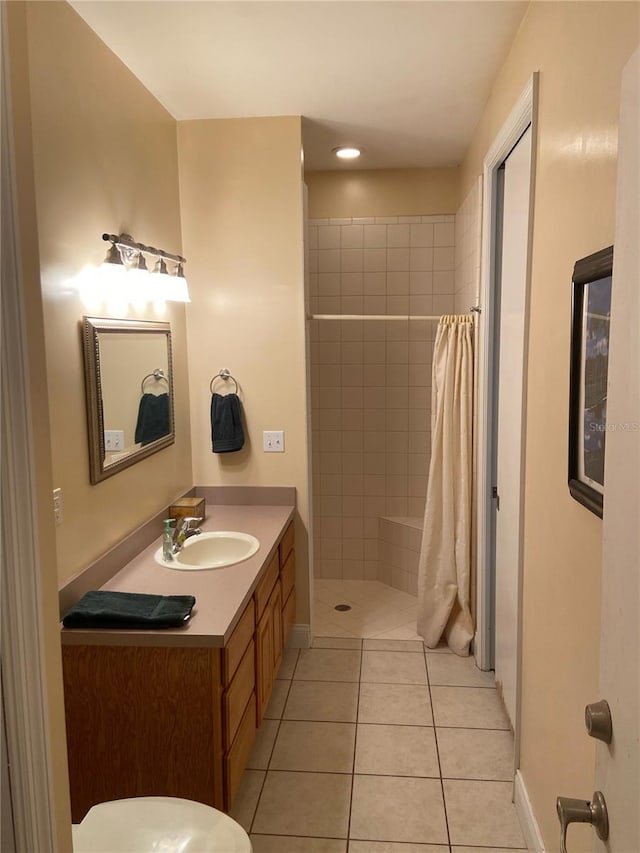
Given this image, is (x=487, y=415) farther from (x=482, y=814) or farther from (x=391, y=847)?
(x=391, y=847)

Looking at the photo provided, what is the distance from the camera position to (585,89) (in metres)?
1.51

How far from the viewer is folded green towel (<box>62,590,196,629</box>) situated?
1934 millimetres

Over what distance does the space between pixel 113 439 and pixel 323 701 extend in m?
1.57

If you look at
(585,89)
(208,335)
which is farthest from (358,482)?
(585,89)

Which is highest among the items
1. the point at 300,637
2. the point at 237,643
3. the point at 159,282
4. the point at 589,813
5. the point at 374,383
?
the point at 159,282

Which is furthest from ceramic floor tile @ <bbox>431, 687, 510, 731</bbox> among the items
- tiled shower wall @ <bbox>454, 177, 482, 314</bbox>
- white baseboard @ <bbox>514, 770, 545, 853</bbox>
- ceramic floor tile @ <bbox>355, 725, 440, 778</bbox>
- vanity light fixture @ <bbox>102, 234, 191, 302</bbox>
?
vanity light fixture @ <bbox>102, 234, 191, 302</bbox>

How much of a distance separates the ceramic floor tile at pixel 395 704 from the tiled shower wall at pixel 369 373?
1.43 meters

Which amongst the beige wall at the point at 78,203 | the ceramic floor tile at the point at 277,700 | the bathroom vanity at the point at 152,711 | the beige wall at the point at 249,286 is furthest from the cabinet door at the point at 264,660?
the beige wall at the point at 249,286

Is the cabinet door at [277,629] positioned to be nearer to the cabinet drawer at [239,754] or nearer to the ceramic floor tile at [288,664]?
the ceramic floor tile at [288,664]

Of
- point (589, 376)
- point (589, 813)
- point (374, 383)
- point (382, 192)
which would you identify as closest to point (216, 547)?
point (589, 376)

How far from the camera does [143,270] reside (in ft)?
8.32

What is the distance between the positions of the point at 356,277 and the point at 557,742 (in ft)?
10.4

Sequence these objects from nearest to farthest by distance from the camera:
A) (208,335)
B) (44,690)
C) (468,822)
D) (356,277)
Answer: (44,690), (468,822), (208,335), (356,277)

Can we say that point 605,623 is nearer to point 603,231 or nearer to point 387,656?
point 603,231
